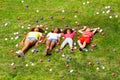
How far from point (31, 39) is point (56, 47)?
6.41ft

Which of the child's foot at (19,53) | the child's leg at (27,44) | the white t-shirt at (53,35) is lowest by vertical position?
the child's foot at (19,53)

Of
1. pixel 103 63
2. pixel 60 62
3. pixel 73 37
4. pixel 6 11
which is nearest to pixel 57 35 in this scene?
pixel 73 37

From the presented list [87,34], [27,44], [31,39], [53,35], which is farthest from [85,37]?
[27,44]

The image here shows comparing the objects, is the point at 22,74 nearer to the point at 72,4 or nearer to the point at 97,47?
the point at 97,47

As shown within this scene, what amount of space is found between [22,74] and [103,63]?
5.43m

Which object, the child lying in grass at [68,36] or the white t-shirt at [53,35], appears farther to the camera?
the white t-shirt at [53,35]

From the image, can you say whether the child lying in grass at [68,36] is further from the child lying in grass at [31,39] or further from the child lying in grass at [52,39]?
the child lying in grass at [31,39]

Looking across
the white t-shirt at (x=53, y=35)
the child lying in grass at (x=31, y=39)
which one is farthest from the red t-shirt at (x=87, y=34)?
the child lying in grass at (x=31, y=39)

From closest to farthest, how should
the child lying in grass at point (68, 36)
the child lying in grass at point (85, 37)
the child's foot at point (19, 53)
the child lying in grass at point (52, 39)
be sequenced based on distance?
the child's foot at point (19, 53) → the child lying in grass at point (85, 37) → the child lying in grass at point (52, 39) → the child lying in grass at point (68, 36)

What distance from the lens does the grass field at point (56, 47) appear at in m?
21.4

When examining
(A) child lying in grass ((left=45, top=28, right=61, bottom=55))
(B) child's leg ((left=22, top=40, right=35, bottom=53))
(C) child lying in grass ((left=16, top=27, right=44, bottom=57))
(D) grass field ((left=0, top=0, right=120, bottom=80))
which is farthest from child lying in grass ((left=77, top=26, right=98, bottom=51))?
(B) child's leg ((left=22, top=40, right=35, bottom=53))

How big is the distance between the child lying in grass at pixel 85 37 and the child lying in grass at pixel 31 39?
311 cm

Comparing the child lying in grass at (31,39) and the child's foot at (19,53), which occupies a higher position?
the child lying in grass at (31,39)

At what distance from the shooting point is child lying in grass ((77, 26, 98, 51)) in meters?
23.3
